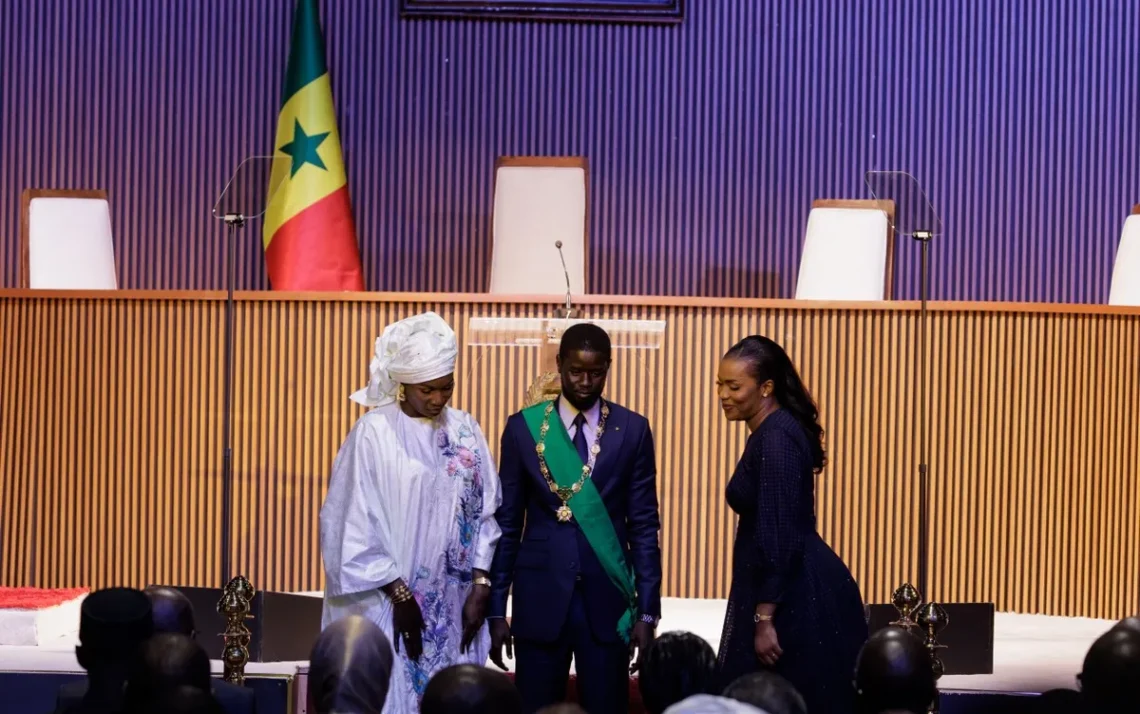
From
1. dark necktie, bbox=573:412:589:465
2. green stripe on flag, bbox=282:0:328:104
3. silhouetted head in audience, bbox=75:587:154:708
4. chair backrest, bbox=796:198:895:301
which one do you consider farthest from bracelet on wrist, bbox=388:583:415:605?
green stripe on flag, bbox=282:0:328:104

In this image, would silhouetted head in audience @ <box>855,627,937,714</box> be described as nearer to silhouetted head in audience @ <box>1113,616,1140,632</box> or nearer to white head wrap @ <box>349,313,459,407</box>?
silhouetted head in audience @ <box>1113,616,1140,632</box>

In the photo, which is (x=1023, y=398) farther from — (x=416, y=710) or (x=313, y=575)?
(x=416, y=710)

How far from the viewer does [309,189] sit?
7.34m

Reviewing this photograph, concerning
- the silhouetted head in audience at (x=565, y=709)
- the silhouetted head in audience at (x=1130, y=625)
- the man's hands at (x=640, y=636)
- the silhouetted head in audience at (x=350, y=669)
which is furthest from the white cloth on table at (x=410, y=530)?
the silhouetted head in audience at (x=1130, y=625)

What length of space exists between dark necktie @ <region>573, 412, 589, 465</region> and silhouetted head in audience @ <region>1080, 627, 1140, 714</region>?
1.78 metres

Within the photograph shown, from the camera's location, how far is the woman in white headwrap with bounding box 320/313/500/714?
11.8 ft

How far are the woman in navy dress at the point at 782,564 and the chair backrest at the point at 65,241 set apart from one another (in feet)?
13.5

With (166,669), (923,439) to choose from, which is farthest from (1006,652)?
(166,669)

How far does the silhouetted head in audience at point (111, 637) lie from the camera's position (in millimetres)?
2332

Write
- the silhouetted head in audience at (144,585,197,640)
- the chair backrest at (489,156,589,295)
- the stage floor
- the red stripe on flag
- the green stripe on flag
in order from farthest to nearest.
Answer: the green stripe on flag, the red stripe on flag, the chair backrest at (489,156,589,295), the stage floor, the silhouetted head in audience at (144,585,197,640)

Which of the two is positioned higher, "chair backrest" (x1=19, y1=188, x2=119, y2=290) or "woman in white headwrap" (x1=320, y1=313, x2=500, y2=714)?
"chair backrest" (x1=19, y1=188, x2=119, y2=290)

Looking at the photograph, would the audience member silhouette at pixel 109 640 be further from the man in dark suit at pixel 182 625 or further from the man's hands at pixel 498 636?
the man's hands at pixel 498 636

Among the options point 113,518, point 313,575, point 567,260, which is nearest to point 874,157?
point 567,260

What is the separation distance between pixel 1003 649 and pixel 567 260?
253cm
